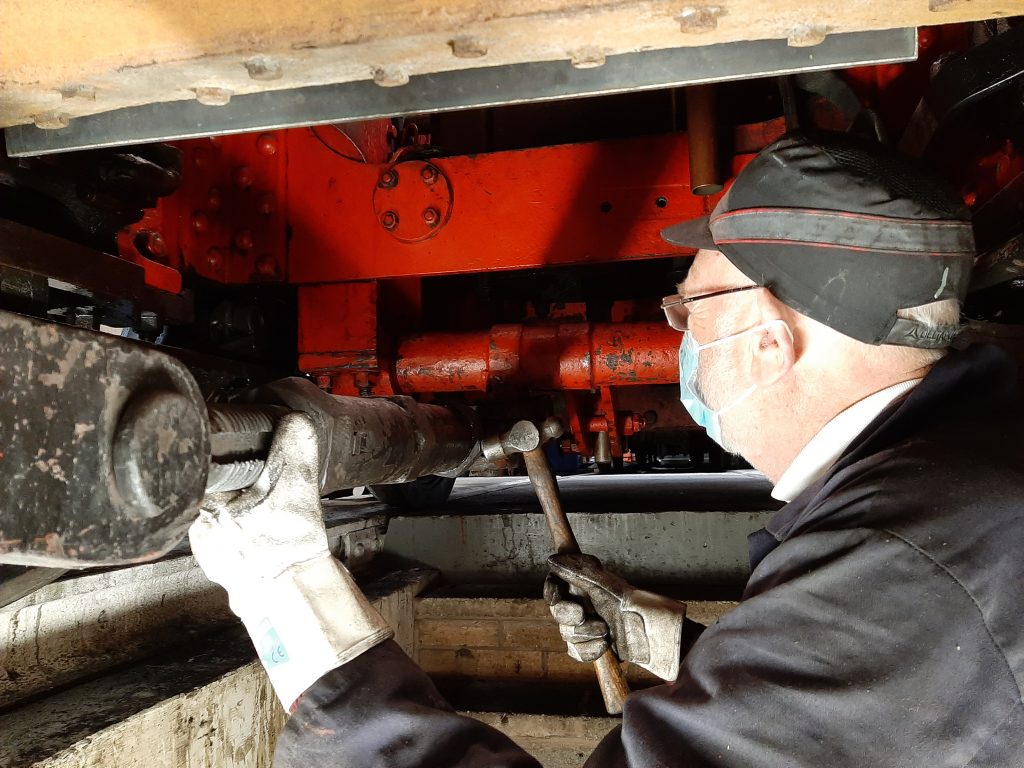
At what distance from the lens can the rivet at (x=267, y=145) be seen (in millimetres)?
2354

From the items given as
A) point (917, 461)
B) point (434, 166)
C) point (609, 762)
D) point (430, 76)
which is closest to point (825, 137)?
point (917, 461)

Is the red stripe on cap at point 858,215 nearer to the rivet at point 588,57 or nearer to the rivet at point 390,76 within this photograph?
the rivet at point 588,57

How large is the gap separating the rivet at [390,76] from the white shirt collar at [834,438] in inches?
34.7

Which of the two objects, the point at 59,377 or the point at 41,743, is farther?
the point at 41,743

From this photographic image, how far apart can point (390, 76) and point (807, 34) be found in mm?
488

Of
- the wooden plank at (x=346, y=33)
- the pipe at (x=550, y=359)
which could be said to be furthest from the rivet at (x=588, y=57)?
the pipe at (x=550, y=359)

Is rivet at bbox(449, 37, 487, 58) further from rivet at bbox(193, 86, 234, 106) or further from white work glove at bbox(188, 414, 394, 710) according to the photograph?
white work glove at bbox(188, 414, 394, 710)

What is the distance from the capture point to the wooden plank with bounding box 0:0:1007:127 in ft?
2.30

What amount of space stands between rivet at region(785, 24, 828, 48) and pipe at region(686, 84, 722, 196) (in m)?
1.15

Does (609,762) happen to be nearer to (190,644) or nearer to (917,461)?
(917,461)

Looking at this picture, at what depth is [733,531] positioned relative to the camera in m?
2.59

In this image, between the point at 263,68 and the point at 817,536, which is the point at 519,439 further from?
the point at 263,68

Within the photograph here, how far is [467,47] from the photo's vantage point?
758 mm

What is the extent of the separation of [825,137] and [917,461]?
606mm
